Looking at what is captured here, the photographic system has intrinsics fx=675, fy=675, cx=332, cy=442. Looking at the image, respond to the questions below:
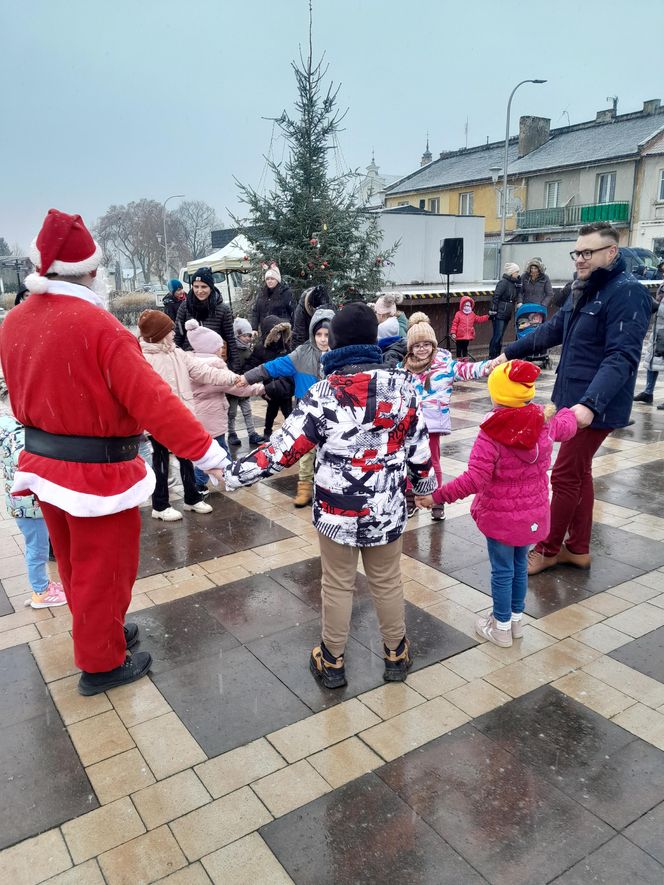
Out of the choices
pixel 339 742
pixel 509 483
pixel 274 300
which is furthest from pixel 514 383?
pixel 274 300

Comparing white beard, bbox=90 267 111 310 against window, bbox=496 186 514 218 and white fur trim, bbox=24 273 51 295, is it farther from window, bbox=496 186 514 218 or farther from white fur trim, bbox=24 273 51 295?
window, bbox=496 186 514 218

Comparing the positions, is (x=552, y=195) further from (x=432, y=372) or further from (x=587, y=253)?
(x=587, y=253)

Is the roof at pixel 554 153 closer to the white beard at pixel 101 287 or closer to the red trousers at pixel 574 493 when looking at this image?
the red trousers at pixel 574 493

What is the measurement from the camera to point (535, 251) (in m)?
31.5

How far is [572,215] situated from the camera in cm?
3853

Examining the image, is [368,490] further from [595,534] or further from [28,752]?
[595,534]

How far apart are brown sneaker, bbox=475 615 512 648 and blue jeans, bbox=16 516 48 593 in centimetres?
265

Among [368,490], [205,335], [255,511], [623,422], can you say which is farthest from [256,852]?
[205,335]

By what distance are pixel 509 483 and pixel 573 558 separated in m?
1.48

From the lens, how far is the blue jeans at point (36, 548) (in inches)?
161

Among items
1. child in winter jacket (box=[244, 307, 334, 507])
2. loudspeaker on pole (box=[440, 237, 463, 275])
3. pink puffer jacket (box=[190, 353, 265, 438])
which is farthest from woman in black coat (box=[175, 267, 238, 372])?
loudspeaker on pole (box=[440, 237, 463, 275])

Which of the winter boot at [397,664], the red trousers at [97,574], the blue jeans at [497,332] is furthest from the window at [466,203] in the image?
the red trousers at [97,574]

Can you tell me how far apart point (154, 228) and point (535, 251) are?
48.0 m

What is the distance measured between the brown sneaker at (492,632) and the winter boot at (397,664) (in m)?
0.58
